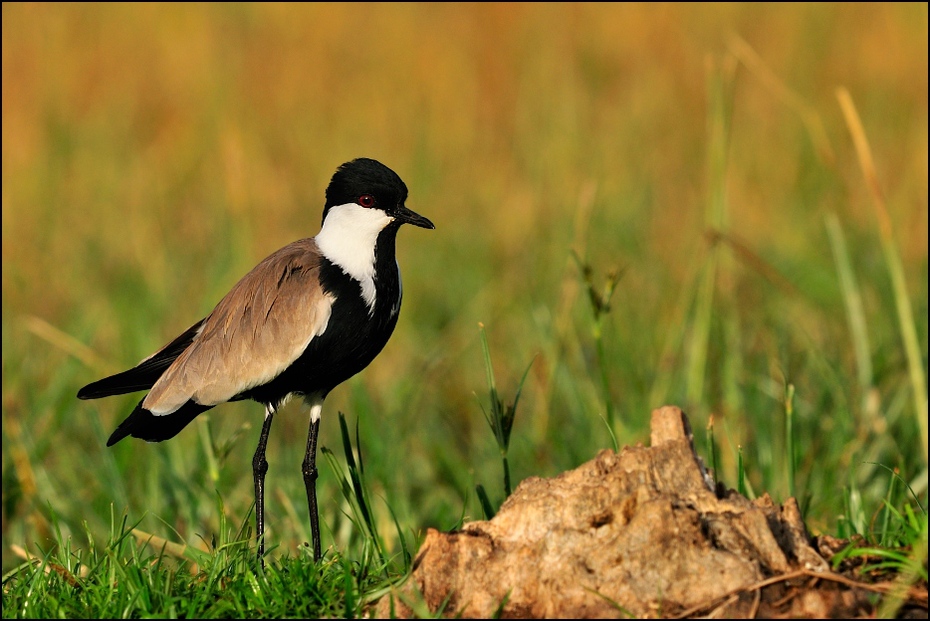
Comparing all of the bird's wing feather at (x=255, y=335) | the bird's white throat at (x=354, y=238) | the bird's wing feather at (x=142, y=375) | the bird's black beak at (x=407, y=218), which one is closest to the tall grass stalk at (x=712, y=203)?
the bird's black beak at (x=407, y=218)

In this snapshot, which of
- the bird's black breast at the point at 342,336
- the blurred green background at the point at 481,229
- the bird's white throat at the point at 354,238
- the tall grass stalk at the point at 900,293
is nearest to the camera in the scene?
the bird's black breast at the point at 342,336

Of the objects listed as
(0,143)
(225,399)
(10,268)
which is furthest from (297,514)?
(0,143)

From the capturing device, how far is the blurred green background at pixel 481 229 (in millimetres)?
5746

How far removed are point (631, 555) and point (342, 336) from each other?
1512mm

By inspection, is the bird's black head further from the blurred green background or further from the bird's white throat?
the blurred green background

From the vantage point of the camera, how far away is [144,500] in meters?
5.83

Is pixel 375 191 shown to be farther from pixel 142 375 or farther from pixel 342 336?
pixel 142 375

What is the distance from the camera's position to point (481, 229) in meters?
8.94

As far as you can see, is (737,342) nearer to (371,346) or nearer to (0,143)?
(371,346)

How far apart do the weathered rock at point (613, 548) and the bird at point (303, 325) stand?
1120 millimetres

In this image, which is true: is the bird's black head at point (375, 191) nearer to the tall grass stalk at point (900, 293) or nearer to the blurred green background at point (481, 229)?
the blurred green background at point (481, 229)

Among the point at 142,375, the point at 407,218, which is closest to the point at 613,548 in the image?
the point at 407,218

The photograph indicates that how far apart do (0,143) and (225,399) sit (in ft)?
21.3

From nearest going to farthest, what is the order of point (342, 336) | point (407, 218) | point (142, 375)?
point (342, 336) → point (407, 218) → point (142, 375)
